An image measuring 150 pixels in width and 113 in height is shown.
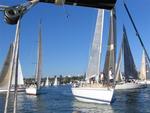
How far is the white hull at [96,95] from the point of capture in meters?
40.9

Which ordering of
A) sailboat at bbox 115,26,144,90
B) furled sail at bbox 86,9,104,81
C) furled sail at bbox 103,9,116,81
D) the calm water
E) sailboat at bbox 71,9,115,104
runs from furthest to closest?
1. sailboat at bbox 115,26,144,90
2. furled sail at bbox 86,9,104,81
3. furled sail at bbox 103,9,116,81
4. sailboat at bbox 71,9,115,104
5. the calm water

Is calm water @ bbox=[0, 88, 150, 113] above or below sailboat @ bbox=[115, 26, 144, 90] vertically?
below

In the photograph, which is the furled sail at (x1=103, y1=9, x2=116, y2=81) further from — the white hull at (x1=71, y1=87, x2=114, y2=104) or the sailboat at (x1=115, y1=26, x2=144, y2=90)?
the sailboat at (x1=115, y1=26, x2=144, y2=90)

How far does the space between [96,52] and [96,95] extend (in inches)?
355

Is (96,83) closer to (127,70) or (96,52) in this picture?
(96,52)

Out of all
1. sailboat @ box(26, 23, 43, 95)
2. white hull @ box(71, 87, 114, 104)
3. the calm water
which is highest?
sailboat @ box(26, 23, 43, 95)

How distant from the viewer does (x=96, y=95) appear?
42.5 m

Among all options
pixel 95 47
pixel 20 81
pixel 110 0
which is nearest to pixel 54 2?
pixel 110 0

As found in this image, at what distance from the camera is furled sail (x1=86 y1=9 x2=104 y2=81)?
162 feet

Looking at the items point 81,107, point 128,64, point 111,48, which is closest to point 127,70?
point 128,64

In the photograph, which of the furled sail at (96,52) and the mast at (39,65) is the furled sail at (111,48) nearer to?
the furled sail at (96,52)

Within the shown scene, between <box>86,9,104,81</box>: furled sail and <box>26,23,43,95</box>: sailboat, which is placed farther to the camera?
<box>26,23,43,95</box>: sailboat

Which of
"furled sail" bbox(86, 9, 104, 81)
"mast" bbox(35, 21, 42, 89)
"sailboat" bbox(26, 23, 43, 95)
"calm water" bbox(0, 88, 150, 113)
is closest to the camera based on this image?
"calm water" bbox(0, 88, 150, 113)

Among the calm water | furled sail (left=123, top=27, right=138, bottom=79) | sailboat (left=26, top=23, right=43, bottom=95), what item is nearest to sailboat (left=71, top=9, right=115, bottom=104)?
the calm water
